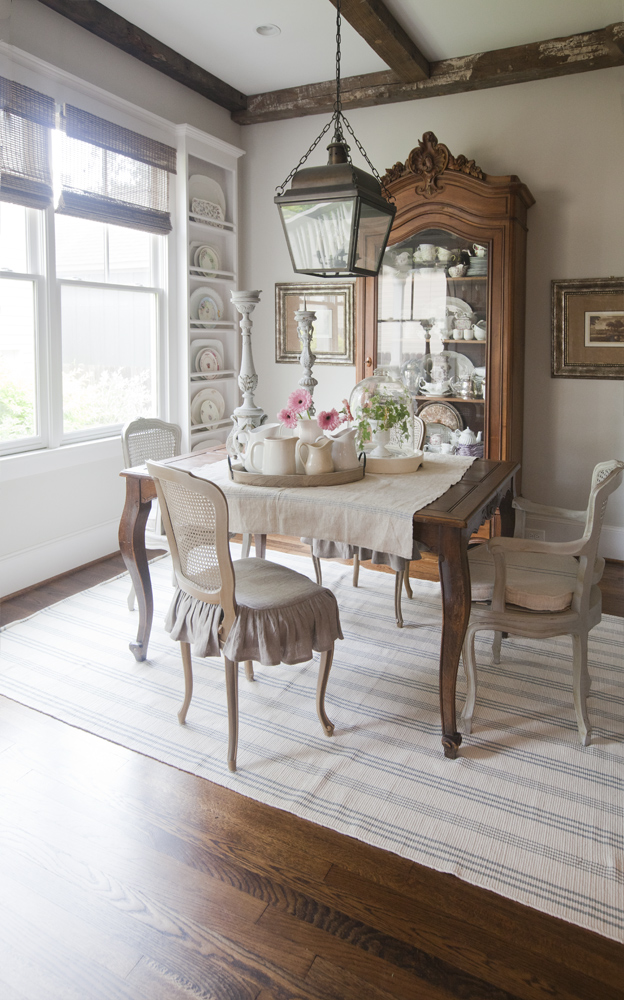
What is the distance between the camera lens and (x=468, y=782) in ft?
6.74

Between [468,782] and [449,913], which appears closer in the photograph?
[449,913]

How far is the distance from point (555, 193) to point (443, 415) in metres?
1.42

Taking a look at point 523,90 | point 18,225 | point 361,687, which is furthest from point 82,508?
point 523,90

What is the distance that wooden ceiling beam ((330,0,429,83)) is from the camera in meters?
3.16

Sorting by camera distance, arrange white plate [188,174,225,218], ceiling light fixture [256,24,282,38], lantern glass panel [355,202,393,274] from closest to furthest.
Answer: lantern glass panel [355,202,393,274]
ceiling light fixture [256,24,282,38]
white plate [188,174,225,218]

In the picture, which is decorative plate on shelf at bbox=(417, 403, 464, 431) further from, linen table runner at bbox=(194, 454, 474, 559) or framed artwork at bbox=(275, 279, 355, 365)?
linen table runner at bbox=(194, 454, 474, 559)

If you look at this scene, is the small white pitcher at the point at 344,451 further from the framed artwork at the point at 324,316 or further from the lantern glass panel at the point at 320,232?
the framed artwork at the point at 324,316

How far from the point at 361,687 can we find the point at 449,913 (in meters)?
1.04

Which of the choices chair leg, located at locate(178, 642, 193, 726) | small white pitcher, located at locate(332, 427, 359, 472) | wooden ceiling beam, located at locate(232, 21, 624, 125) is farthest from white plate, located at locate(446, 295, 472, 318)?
chair leg, located at locate(178, 642, 193, 726)

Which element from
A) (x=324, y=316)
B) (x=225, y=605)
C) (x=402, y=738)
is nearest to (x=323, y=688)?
(x=402, y=738)

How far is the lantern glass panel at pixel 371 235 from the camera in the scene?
2.17m

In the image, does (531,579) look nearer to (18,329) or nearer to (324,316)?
(18,329)

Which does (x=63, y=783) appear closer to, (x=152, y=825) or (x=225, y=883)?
(x=152, y=825)

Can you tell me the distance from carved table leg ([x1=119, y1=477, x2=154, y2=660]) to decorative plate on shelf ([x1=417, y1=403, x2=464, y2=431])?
6.79 feet
